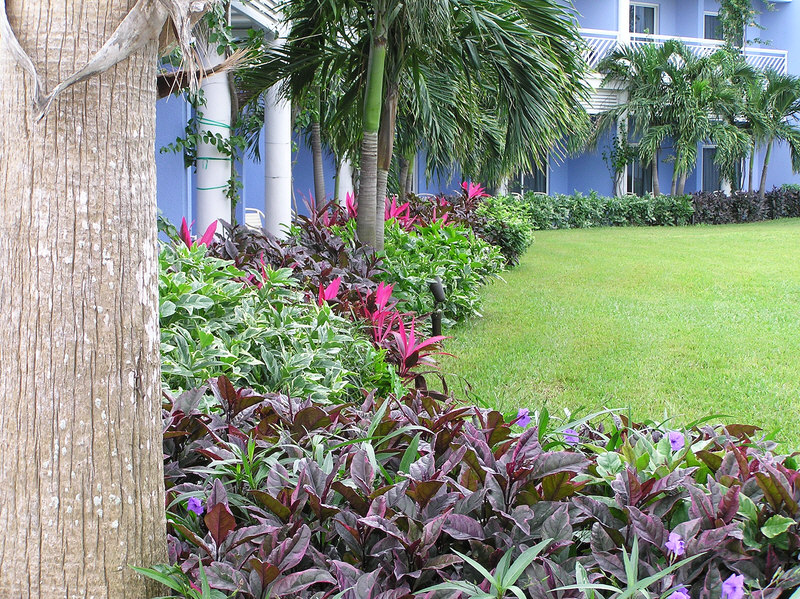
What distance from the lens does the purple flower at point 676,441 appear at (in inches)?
77.9

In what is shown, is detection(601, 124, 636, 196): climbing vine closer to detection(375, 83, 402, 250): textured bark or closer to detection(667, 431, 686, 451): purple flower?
detection(375, 83, 402, 250): textured bark

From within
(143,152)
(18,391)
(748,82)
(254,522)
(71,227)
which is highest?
(748,82)

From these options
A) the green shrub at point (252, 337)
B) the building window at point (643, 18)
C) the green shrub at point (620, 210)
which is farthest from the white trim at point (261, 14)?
the building window at point (643, 18)

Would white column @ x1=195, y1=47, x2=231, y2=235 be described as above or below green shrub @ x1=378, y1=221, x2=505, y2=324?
above

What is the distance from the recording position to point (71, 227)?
1317mm

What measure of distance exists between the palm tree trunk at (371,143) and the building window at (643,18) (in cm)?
2081

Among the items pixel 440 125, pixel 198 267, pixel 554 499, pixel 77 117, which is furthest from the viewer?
pixel 440 125

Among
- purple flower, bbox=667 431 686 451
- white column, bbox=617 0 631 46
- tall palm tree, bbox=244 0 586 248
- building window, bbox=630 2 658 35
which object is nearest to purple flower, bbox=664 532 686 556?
purple flower, bbox=667 431 686 451

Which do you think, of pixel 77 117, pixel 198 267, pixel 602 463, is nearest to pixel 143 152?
pixel 77 117

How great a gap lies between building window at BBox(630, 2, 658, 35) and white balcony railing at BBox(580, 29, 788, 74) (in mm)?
655

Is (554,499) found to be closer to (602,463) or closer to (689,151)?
(602,463)

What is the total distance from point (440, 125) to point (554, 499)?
6761 mm

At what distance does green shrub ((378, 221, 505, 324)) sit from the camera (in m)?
5.92

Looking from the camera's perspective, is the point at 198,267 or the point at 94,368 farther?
the point at 198,267
